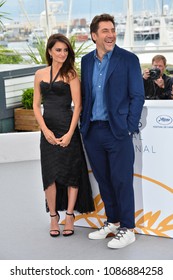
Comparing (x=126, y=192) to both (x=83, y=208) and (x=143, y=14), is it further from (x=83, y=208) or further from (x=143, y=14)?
(x=143, y=14)

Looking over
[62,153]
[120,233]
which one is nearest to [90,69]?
[62,153]

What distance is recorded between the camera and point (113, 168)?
356 centimetres

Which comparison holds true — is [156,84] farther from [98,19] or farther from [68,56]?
[98,19]

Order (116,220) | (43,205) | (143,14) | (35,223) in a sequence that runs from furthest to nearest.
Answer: (143,14)
(43,205)
(35,223)
(116,220)

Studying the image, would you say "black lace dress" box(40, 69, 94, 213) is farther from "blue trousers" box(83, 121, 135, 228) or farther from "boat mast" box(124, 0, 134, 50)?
"boat mast" box(124, 0, 134, 50)

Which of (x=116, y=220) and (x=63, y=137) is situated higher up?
(x=63, y=137)

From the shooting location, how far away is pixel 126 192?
11.8 feet

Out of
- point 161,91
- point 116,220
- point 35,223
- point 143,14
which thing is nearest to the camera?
point 116,220

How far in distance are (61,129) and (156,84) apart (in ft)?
6.81

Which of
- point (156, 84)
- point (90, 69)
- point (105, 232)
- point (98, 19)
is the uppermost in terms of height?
point (98, 19)

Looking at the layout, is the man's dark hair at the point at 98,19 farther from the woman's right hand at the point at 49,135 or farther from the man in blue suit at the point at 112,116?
the woman's right hand at the point at 49,135

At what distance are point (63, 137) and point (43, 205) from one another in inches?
43.4

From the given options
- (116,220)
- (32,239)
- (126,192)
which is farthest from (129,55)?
(32,239)

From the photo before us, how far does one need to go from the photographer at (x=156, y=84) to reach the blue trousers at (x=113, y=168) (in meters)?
1.98
